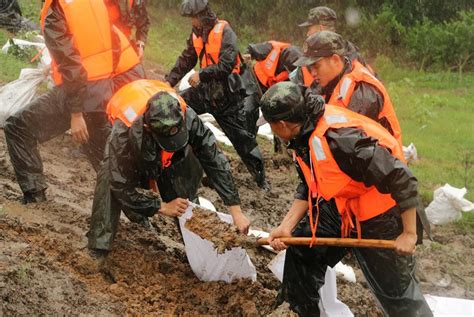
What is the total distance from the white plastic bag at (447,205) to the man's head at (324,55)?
2639 mm

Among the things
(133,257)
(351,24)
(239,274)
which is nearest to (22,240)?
(133,257)

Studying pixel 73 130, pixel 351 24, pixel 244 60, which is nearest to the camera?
pixel 73 130

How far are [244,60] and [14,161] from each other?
9.30 feet

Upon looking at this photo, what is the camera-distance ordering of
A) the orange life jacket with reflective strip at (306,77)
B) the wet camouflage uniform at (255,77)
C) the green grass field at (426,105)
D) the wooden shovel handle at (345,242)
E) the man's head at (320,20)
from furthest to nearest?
the green grass field at (426,105) < the wet camouflage uniform at (255,77) < the man's head at (320,20) < the orange life jacket with reflective strip at (306,77) < the wooden shovel handle at (345,242)

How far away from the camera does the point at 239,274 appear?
4.64 meters

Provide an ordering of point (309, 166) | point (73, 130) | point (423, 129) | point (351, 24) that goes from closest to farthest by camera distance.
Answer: point (309, 166) → point (73, 130) → point (423, 129) → point (351, 24)

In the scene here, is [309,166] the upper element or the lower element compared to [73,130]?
upper

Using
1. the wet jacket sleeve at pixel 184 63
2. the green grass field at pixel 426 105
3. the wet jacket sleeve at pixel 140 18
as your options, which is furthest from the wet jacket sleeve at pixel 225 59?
the green grass field at pixel 426 105

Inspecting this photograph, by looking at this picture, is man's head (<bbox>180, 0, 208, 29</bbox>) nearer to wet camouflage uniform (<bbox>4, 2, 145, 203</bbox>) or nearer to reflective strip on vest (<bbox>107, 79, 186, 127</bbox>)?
wet camouflage uniform (<bbox>4, 2, 145, 203</bbox>)

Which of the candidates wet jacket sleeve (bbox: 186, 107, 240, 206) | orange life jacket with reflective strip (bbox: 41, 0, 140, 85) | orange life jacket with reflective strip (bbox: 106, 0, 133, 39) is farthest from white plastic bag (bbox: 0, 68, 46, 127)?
wet jacket sleeve (bbox: 186, 107, 240, 206)

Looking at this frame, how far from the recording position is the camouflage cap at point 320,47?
4.57m

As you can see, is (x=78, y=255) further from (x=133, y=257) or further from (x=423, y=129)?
(x=423, y=129)

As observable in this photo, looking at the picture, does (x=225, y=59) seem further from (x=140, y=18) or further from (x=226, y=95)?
(x=140, y=18)

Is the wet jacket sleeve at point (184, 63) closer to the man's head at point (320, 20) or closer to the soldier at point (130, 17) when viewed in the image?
the soldier at point (130, 17)
